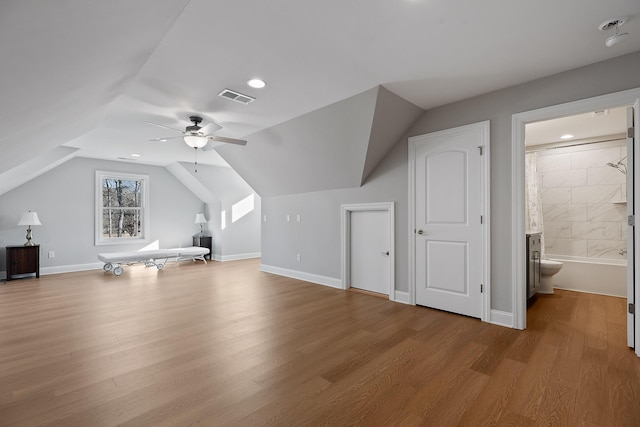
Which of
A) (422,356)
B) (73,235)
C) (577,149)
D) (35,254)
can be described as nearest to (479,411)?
(422,356)

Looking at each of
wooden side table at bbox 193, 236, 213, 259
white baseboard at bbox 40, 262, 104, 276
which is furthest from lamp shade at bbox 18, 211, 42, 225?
wooden side table at bbox 193, 236, 213, 259

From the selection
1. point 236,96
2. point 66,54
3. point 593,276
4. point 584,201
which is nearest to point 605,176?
point 584,201

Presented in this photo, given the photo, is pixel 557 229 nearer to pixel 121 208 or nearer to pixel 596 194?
pixel 596 194

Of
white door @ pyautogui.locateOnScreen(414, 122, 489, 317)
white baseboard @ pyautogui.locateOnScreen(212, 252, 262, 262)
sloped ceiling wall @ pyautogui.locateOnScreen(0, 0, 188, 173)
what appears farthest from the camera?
white baseboard @ pyautogui.locateOnScreen(212, 252, 262, 262)

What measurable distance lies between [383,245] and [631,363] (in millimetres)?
2813

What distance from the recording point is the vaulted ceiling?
1.92 meters

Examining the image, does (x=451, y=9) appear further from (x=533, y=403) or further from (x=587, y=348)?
(x=587, y=348)

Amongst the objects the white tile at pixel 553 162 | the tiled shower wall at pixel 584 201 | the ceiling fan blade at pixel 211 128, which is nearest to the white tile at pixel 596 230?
the tiled shower wall at pixel 584 201

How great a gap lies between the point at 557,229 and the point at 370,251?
3.38m

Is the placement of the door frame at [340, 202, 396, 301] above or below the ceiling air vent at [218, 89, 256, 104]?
below

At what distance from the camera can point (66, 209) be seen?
6.89 meters

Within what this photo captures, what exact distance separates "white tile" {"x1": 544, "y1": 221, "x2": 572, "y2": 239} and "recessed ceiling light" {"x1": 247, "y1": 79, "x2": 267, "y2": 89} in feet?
17.6

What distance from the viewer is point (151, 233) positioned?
26.8 feet

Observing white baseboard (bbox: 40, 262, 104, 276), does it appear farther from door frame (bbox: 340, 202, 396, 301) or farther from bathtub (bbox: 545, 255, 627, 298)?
bathtub (bbox: 545, 255, 627, 298)
